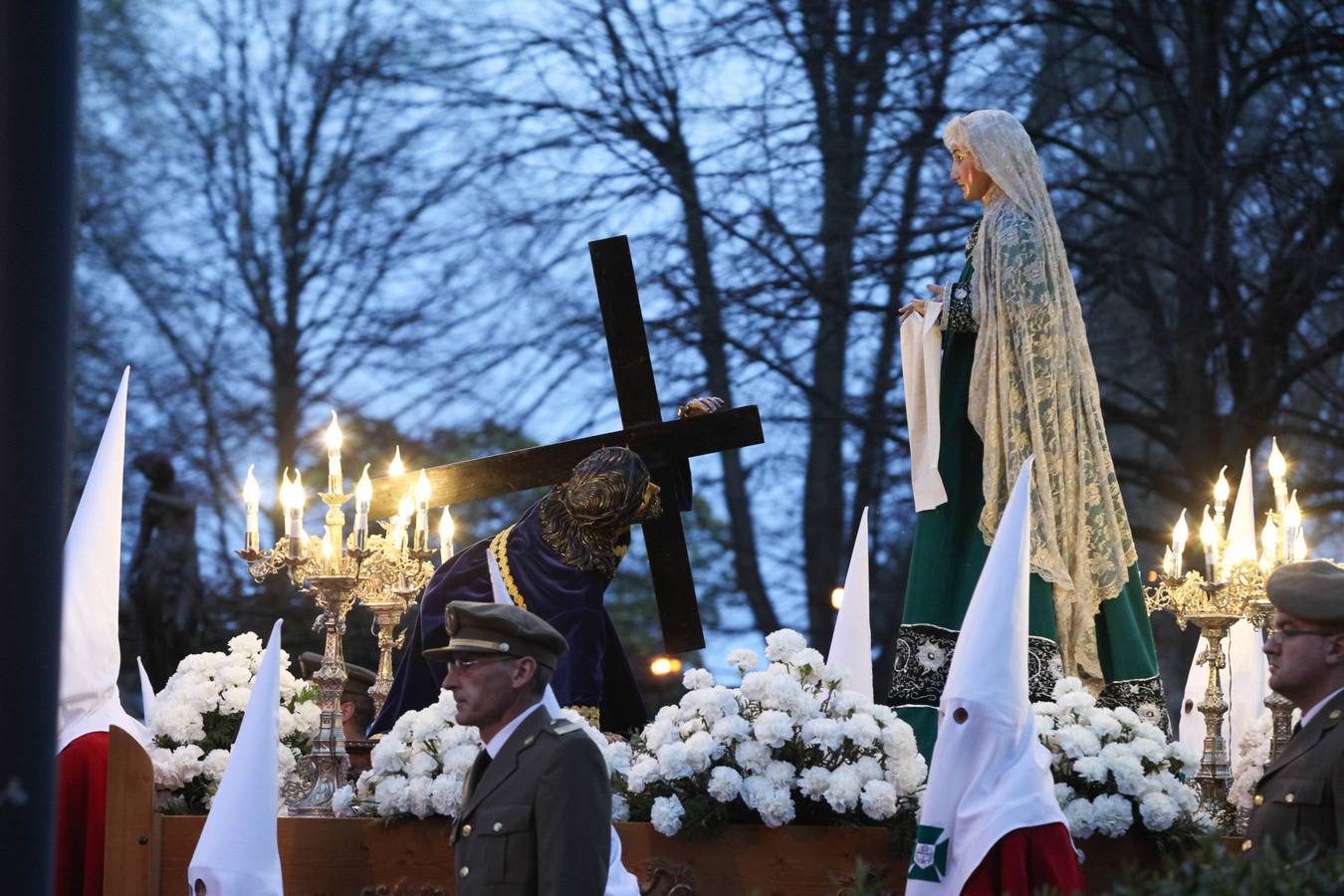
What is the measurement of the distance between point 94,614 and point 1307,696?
3709 millimetres

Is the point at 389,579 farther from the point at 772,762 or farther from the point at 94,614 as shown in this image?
the point at 772,762

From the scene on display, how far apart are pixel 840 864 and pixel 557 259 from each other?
11.9m

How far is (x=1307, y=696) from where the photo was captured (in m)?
4.77

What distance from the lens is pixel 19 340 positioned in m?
2.77

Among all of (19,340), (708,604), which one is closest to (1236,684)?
(19,340)

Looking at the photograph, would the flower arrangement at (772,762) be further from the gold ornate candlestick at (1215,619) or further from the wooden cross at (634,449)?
the wooden cross at (634,449)

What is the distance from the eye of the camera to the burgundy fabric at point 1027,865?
4648mm

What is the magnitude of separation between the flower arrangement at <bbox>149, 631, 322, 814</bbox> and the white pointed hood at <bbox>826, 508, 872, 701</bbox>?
1.95m

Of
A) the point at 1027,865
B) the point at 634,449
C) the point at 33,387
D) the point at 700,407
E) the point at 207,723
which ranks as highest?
the point at 700,407

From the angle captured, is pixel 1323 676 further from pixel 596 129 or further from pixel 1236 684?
pixel 596 129

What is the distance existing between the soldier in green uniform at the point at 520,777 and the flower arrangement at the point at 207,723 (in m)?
2.12

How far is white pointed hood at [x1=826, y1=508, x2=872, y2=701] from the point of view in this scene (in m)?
6.99

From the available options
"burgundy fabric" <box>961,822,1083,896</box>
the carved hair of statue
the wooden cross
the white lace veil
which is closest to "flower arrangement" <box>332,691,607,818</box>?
the carved hair of statue

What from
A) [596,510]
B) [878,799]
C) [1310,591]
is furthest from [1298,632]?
[596,510]
